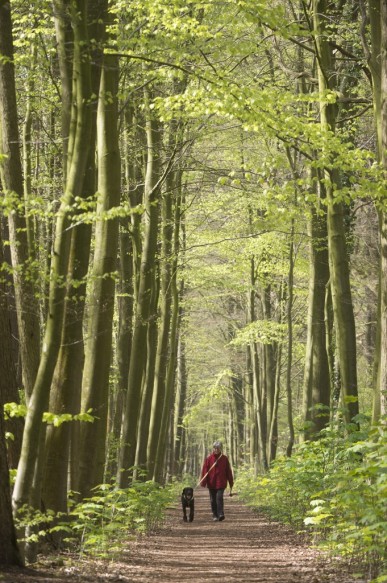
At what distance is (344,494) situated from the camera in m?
7.49

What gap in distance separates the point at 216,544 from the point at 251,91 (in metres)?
7.48

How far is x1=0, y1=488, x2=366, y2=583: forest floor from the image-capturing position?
26.5ft

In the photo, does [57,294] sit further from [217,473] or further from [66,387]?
[217,473]

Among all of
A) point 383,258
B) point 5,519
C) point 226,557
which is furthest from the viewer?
point 226,557

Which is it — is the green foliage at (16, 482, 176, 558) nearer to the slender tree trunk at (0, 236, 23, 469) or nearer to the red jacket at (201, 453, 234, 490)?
the slender tree trunk at (0, 236, 23, 469)

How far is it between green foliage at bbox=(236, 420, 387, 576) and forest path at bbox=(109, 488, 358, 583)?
0.34m

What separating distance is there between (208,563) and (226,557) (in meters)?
0.87

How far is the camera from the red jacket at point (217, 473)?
18.3m

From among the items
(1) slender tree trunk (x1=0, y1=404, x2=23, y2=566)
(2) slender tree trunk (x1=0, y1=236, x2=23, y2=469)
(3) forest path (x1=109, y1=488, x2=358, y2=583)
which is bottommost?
(3) forest path (x1=109, y1=488, x2=358, y2=583)

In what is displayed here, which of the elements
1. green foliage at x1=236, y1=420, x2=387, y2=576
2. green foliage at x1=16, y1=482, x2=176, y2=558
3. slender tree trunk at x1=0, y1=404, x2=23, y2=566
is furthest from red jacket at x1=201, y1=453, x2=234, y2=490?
slender tree trunk at x1=0, y1=404, x2=23, y2=566

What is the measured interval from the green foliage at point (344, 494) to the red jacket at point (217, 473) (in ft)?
3.70

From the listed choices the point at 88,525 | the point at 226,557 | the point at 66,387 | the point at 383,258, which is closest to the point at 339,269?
the point at 383,258

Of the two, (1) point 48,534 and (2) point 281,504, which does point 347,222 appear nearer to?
(2) point 281,504

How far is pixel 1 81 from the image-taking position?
1034 cm
